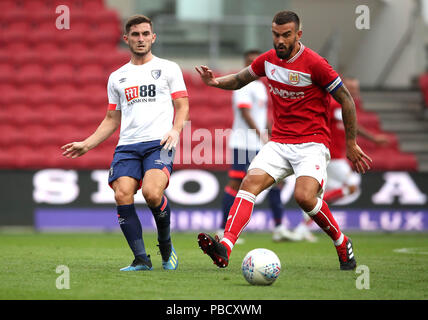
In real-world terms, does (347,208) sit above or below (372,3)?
below

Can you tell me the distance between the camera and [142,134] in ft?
21.4

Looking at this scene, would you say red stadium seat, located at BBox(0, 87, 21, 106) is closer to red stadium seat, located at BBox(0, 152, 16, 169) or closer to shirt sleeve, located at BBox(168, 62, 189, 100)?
red stadium seat, located at BBox(0, 152, 16, 169)

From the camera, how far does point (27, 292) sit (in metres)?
5.14

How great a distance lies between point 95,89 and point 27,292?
977 centimetres

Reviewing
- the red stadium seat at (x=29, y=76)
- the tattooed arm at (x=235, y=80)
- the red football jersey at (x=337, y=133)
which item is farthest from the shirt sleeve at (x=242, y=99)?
the red stadium seat at (x=29, y=76)

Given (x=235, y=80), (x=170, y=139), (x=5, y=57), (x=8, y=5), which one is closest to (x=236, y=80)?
(x=235, y=80)

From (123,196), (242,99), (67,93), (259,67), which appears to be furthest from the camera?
(67,93)

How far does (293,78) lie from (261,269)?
1704 millimetres

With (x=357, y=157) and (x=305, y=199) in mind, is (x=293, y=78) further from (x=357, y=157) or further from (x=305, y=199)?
(x=305, y=199)

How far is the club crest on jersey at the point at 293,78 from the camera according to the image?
6.39m

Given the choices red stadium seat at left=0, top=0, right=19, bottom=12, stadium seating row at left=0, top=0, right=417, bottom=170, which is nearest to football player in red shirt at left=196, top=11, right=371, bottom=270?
stadium seating row at left=0, top=0, right=417, bottom=170
